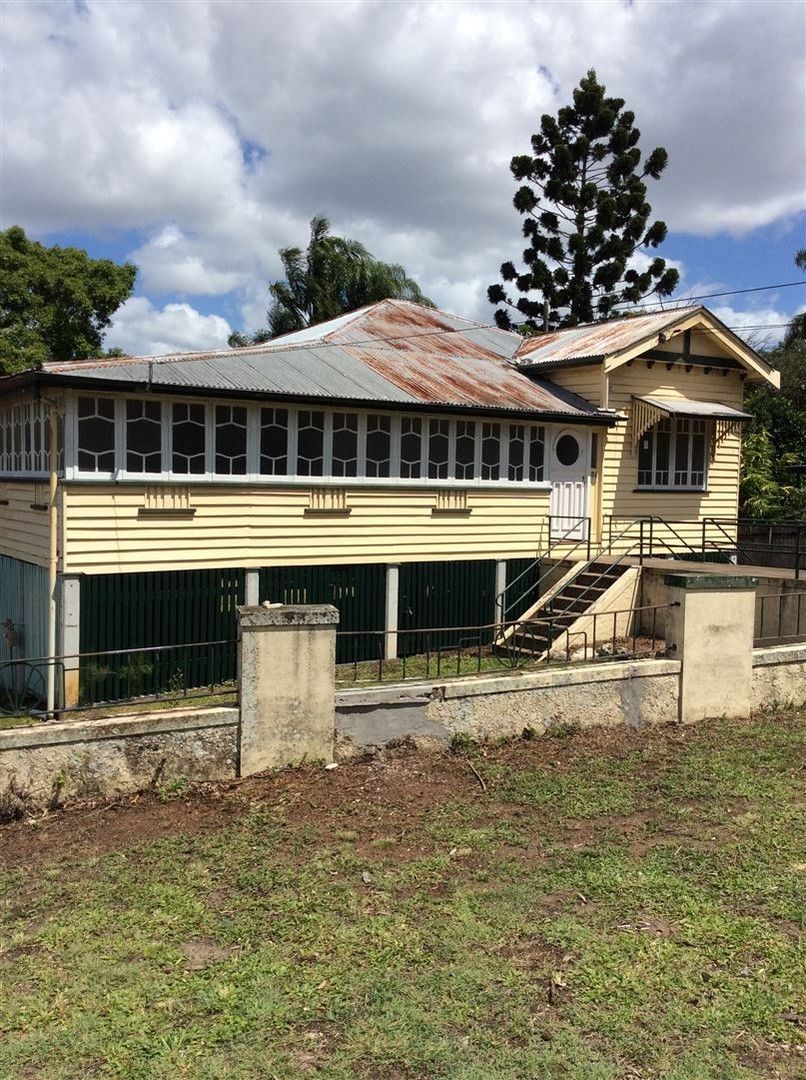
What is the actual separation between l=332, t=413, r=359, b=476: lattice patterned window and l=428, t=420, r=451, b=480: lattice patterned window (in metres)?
1.36

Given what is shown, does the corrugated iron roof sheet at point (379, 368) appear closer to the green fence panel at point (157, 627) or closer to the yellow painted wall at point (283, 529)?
the yellow painted wall at point (283, 529)

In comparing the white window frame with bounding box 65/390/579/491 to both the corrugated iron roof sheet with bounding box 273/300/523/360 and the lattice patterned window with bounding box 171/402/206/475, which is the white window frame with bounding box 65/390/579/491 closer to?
the lattice patterned window with bounding box 171/402/206/475

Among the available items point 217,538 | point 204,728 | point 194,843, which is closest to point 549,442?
point 217,538

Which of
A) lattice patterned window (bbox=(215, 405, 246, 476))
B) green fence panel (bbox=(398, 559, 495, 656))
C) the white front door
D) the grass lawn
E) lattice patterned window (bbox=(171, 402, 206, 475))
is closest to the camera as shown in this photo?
the grass lawn

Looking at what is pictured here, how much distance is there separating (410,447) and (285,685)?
702 centimetres

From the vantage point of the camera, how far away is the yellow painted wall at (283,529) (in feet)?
37.7

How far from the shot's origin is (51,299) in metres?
27.3

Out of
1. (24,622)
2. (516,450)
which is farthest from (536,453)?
(24,622)

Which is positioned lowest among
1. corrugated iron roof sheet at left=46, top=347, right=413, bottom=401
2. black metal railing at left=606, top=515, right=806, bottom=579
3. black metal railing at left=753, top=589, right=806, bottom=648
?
black metal railing at left=753, top=589, right=806, bottom=648

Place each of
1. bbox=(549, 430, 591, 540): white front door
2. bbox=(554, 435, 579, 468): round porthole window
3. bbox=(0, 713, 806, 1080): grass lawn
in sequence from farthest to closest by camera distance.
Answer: bbox=(554, 435, 579, 468): round porthole window → bbox=(549, 430, 591, 540): white front door → bbox=(0, 713, 806, 1080): grass lawn

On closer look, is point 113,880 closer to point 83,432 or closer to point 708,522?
point 83,432

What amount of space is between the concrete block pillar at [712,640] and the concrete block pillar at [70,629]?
7.23m

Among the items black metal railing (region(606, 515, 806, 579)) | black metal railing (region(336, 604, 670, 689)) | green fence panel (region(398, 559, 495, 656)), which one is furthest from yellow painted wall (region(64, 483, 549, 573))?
black metal railing (region(606, 515, 806, 579))

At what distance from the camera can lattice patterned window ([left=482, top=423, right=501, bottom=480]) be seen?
48.5 feet
